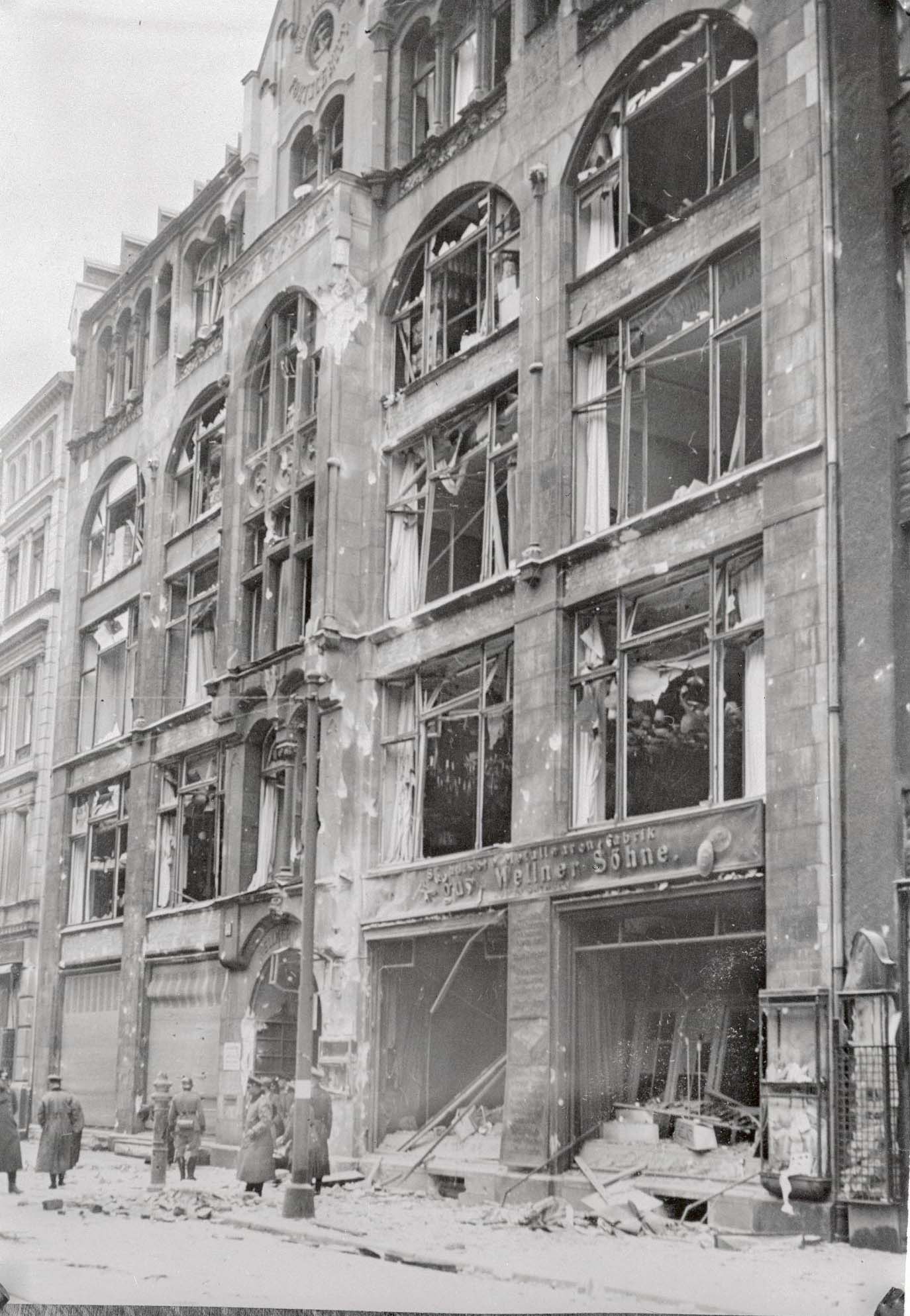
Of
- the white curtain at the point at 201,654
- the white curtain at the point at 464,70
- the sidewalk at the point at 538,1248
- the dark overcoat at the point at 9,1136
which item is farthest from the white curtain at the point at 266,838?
the white curtain at the point at 464,70

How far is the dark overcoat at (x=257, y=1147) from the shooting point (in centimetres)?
1204

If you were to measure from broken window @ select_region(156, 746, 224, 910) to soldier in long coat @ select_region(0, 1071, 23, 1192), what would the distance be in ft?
11.0

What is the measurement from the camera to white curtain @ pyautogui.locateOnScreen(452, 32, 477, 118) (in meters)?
15.1

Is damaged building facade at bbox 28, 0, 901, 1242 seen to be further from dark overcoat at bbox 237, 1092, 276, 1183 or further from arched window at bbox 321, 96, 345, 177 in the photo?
dark overcoat at bbox 237, 1092, 276, 1183

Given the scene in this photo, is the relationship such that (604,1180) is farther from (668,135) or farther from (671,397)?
(668,135)

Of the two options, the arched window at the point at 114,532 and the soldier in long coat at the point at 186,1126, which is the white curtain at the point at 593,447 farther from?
the soldier in long coat at the point at 186,1126

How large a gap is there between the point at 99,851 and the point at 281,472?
440 centimetres

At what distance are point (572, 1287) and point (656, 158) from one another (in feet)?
29.3

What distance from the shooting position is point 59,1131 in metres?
11.0

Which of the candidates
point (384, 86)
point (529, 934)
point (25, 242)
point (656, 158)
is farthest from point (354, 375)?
point (25, 242)

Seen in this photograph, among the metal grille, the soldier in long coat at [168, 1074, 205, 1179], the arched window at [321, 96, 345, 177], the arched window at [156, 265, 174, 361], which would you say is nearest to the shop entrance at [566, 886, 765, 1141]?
the metal grille

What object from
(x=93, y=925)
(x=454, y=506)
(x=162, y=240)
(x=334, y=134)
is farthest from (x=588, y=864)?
(x=334, y=134)

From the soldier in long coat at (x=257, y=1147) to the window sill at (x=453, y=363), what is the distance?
6.66 m

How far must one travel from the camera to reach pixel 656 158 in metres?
13.3
